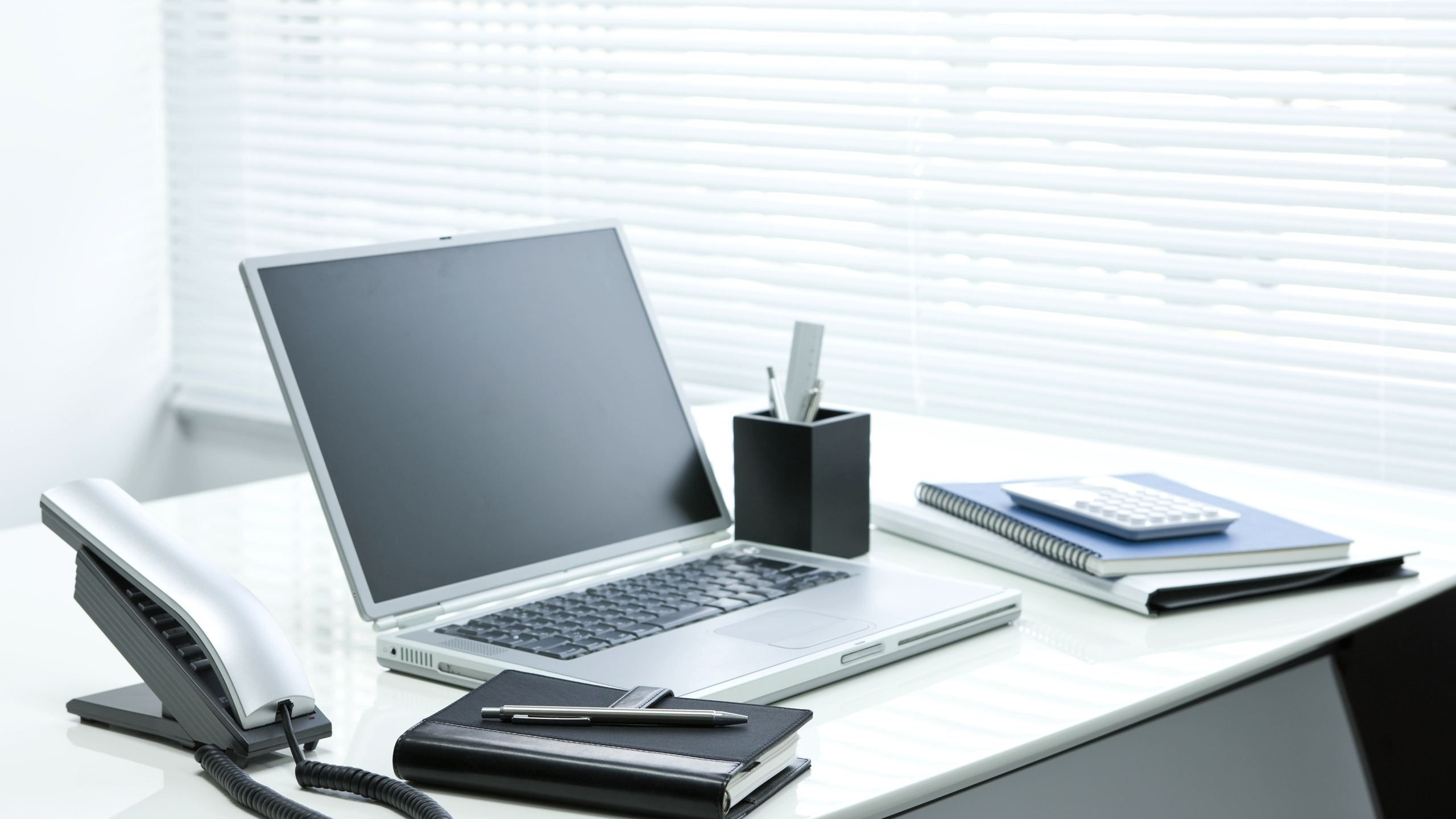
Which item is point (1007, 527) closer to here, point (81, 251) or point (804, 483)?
point (804, 483)

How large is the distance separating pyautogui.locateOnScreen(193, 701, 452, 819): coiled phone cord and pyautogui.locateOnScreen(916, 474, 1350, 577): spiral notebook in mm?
563

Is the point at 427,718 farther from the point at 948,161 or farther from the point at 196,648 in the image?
the point at 948,161

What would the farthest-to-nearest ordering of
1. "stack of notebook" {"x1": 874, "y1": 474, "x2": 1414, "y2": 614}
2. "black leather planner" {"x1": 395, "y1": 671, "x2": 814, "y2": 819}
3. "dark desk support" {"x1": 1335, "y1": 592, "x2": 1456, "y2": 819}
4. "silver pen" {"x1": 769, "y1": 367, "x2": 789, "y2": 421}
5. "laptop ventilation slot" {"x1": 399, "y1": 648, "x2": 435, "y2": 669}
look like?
"dark desk support" {"x1": 1335, "y1": 592, "x2": 1456, "y2": 819}, "silver pen" {"x1": 769, "y1": 367, "x2": 789, "y2": 421}, "stack of notebook" {"x1": 874, "y1": 474, "x2": 1414, "y2": 614}, "laptop ventilation slot" {"x1": 399, "y1": 648, "x2": 435, "y2": 669}, "black leather planner" {"x1": 395, "y1": 671, "x2": 814, "y2": 819}

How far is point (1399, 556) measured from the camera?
1072 millimetres

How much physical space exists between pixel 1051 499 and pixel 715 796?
1.89 feet

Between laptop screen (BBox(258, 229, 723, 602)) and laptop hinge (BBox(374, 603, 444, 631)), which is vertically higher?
laptop screen (BBox(258, 229, 723, 602))

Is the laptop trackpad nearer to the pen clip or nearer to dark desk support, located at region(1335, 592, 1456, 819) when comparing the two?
the pen clip

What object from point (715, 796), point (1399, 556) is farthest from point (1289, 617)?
point (715, 796)

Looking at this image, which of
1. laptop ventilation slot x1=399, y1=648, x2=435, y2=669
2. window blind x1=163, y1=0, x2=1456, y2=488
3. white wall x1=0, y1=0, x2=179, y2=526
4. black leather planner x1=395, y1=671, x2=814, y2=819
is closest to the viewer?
black leather planner x1=395, y1=671, x2=814, y2=819

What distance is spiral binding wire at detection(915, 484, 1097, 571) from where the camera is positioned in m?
1.08

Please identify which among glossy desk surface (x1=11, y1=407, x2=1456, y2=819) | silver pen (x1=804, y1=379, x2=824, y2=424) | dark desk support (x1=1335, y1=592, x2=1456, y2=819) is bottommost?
dark desk support (x1=1335, y1=592, x2=1456, y2=819)

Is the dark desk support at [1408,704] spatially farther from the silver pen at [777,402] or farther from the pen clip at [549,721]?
the pen clip at [549,721]

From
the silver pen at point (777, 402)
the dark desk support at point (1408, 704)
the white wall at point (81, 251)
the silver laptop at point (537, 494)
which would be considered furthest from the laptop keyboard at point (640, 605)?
the white wall at point (81, 251)

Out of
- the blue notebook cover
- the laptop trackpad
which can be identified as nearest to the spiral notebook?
the blue notebook cover
